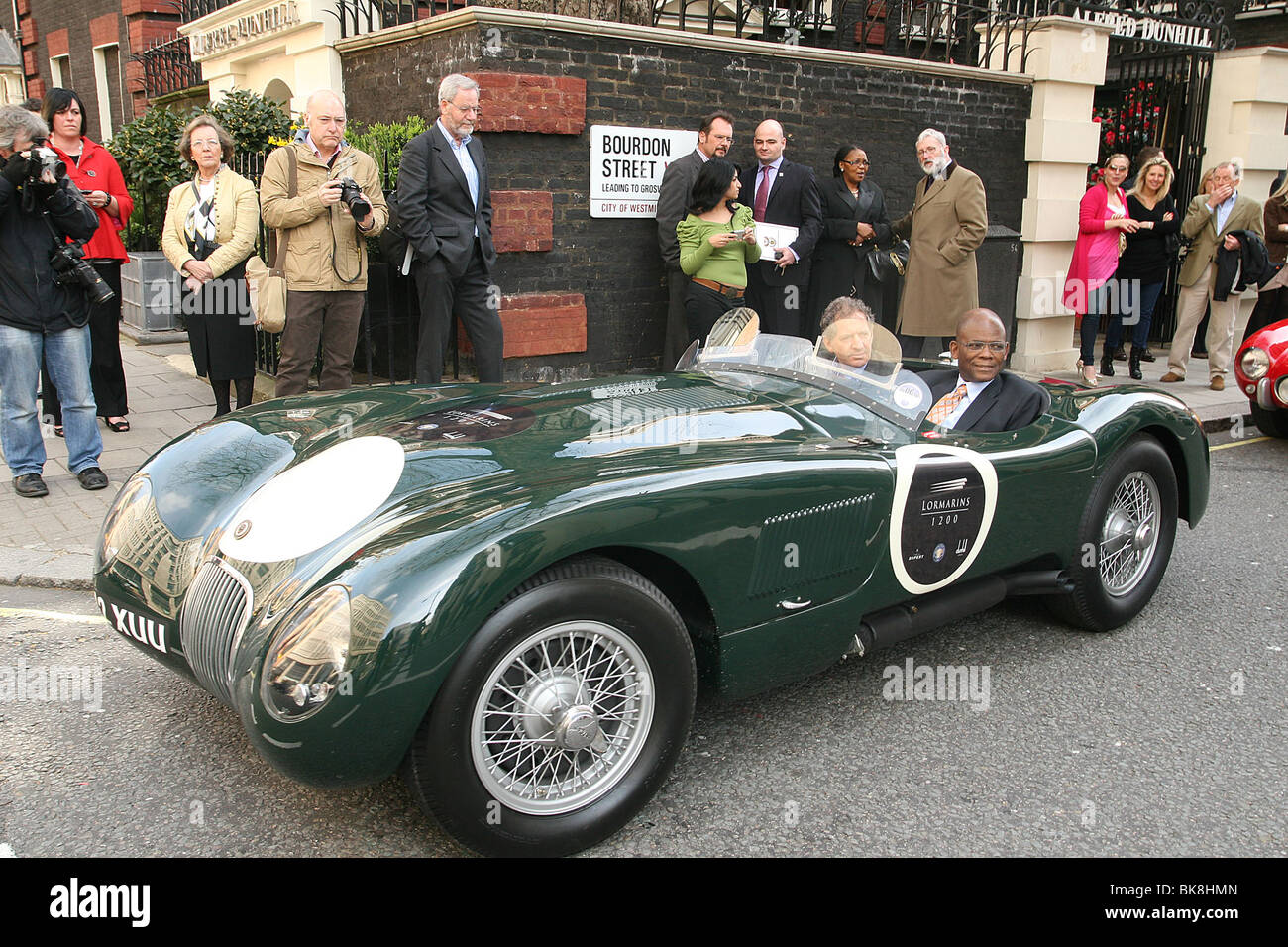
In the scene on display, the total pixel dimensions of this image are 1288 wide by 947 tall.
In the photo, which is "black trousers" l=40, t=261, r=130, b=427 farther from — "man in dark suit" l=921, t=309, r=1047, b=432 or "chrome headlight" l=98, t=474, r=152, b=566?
"man in dark suit" l=921, t=309, r=1047, b=432

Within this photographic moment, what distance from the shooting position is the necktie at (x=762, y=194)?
303 inches

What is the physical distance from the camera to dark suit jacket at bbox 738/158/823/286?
25.2 feet

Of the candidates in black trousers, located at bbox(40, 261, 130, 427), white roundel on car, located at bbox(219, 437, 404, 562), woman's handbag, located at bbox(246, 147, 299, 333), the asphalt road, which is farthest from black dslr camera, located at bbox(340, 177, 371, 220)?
white roundel on car, located at bbox(219, 437, 404, 562)

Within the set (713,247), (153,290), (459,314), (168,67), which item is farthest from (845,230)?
(168,67)

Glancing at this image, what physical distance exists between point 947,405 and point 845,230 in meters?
4.02

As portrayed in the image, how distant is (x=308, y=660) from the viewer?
7.89 ft

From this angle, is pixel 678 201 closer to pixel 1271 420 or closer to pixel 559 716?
pixel 1271 420

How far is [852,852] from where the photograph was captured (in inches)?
110

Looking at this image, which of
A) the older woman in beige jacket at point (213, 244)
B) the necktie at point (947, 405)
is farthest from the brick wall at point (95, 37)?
the necktie at point (947, 405)

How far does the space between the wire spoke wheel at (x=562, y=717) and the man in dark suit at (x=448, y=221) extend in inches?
169

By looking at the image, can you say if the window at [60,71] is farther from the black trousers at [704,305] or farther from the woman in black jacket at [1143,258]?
the woman in black jacket at [1143,258]
